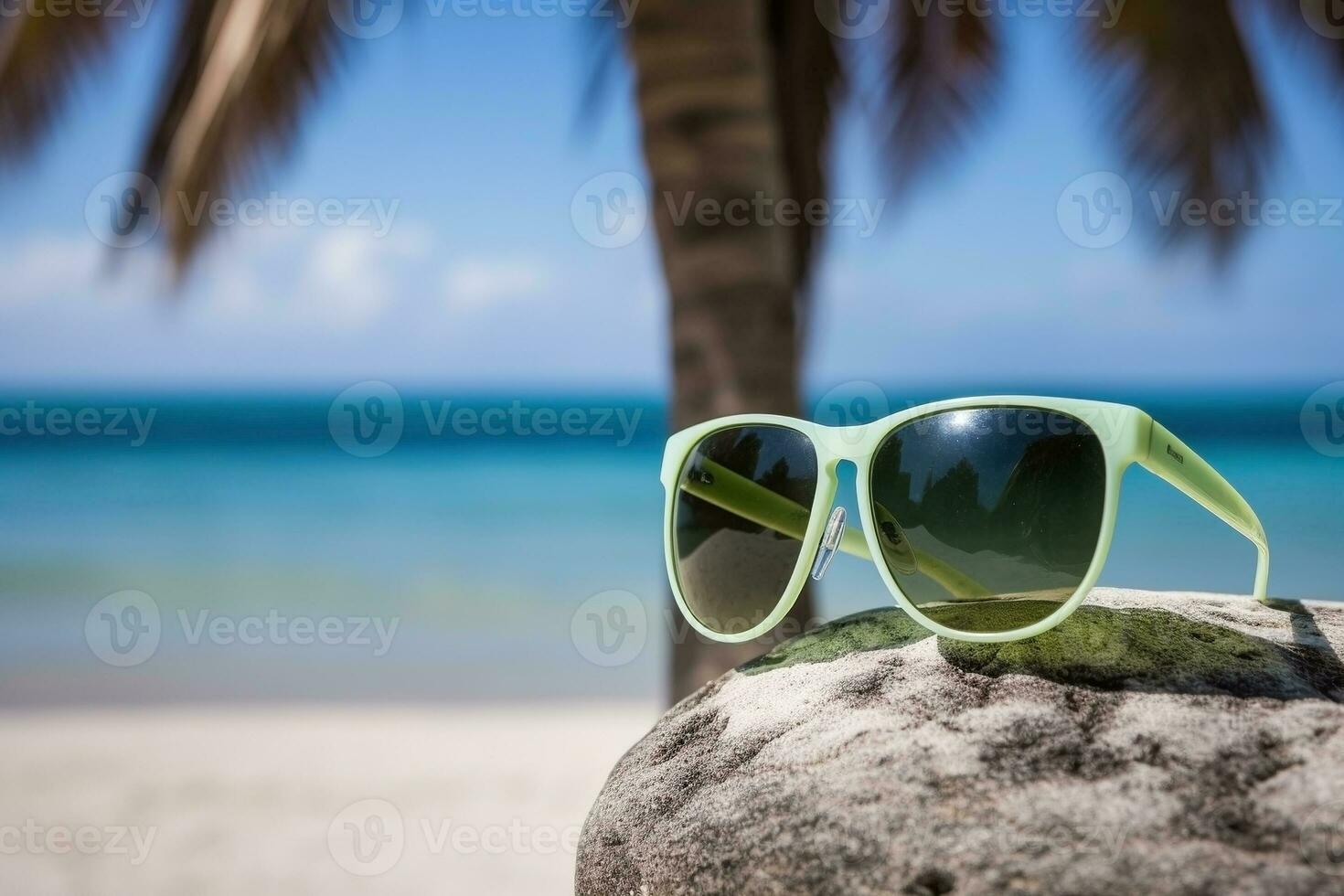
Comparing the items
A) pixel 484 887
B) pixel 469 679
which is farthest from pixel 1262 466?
pixel 484 887

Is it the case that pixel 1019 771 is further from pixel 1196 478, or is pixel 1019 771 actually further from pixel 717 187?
pixel 717 187

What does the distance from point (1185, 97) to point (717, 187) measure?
2181 millimetres

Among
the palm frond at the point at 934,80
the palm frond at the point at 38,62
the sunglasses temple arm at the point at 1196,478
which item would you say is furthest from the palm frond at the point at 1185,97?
the palm frond at the point at 38,62

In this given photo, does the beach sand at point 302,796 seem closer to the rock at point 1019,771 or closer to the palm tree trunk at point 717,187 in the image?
the palm tree trunk at point 717,187

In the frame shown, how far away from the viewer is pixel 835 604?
6113mm

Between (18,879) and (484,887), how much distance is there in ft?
4.07

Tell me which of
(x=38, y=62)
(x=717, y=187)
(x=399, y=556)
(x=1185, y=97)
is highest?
(x=38, y=62)

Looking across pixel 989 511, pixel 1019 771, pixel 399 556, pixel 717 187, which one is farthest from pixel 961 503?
pixel 399 556

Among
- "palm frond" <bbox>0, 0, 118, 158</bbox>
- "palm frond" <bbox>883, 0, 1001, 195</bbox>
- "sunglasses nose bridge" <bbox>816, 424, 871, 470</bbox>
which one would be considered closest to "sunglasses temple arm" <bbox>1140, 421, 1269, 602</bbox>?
"sunglasses nose bridge" <bbox>816, 424, 871, 470</bbox>

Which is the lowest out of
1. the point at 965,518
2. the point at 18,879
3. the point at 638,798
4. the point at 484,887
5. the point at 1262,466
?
the point at 1262,466

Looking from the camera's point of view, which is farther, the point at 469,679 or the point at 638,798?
the point at 469,679

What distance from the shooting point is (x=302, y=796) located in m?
3.47

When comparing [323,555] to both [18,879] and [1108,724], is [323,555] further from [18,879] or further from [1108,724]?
[1108,724]

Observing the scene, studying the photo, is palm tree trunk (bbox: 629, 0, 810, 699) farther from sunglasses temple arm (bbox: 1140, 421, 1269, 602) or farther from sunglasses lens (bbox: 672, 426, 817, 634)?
sunglasses temple arm (bbox: 1140, 421, 1269, 602)
